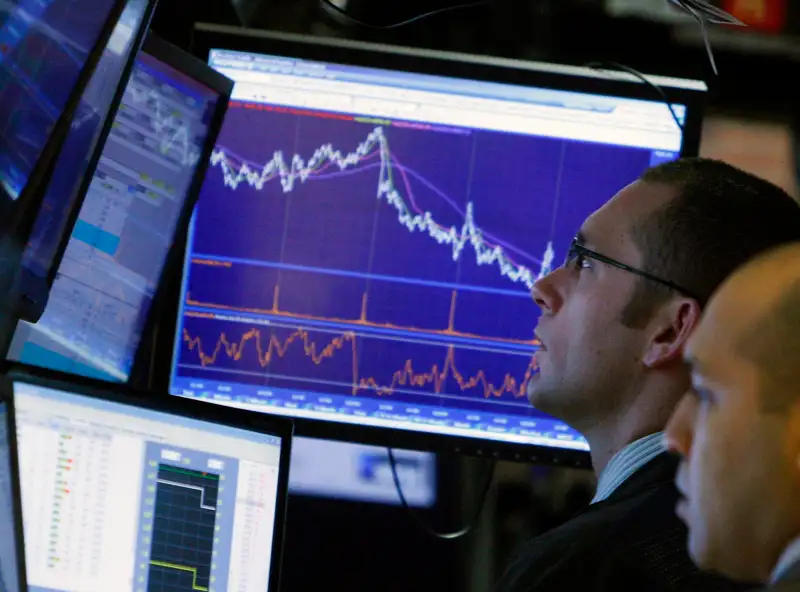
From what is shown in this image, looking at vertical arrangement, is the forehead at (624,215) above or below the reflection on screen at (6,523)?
above

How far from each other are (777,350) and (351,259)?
81cm

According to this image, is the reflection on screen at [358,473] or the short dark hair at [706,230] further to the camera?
the reflection on screen at [358,473]

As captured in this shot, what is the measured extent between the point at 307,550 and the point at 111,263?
53cm

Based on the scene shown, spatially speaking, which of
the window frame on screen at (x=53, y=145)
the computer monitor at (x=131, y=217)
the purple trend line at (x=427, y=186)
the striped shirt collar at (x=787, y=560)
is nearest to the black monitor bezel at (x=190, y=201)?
the computer monitor at (x=131, y=217)

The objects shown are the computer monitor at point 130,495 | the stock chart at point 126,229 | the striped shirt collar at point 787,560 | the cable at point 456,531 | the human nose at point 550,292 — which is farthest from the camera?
the cable at point 456,531

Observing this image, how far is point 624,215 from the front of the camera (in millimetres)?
1354

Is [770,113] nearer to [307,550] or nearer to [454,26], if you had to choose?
[454,26]

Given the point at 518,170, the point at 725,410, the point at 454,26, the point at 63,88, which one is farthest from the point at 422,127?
the point at 725,410

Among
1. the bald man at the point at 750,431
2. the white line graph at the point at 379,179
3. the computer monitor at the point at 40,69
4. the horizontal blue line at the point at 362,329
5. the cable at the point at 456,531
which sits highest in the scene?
the computer monitor at the point at 40,69

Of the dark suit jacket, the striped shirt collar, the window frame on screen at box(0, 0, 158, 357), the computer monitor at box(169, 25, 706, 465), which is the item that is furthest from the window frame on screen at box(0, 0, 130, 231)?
the striped shirt collar

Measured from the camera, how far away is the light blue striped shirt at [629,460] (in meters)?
1.26

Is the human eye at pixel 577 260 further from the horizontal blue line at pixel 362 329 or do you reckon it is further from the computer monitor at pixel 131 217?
the computer monitor at pixel 131 217

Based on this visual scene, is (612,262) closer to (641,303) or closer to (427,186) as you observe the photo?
(641,303)

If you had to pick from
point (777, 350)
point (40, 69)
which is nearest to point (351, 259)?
point (40, 69)
